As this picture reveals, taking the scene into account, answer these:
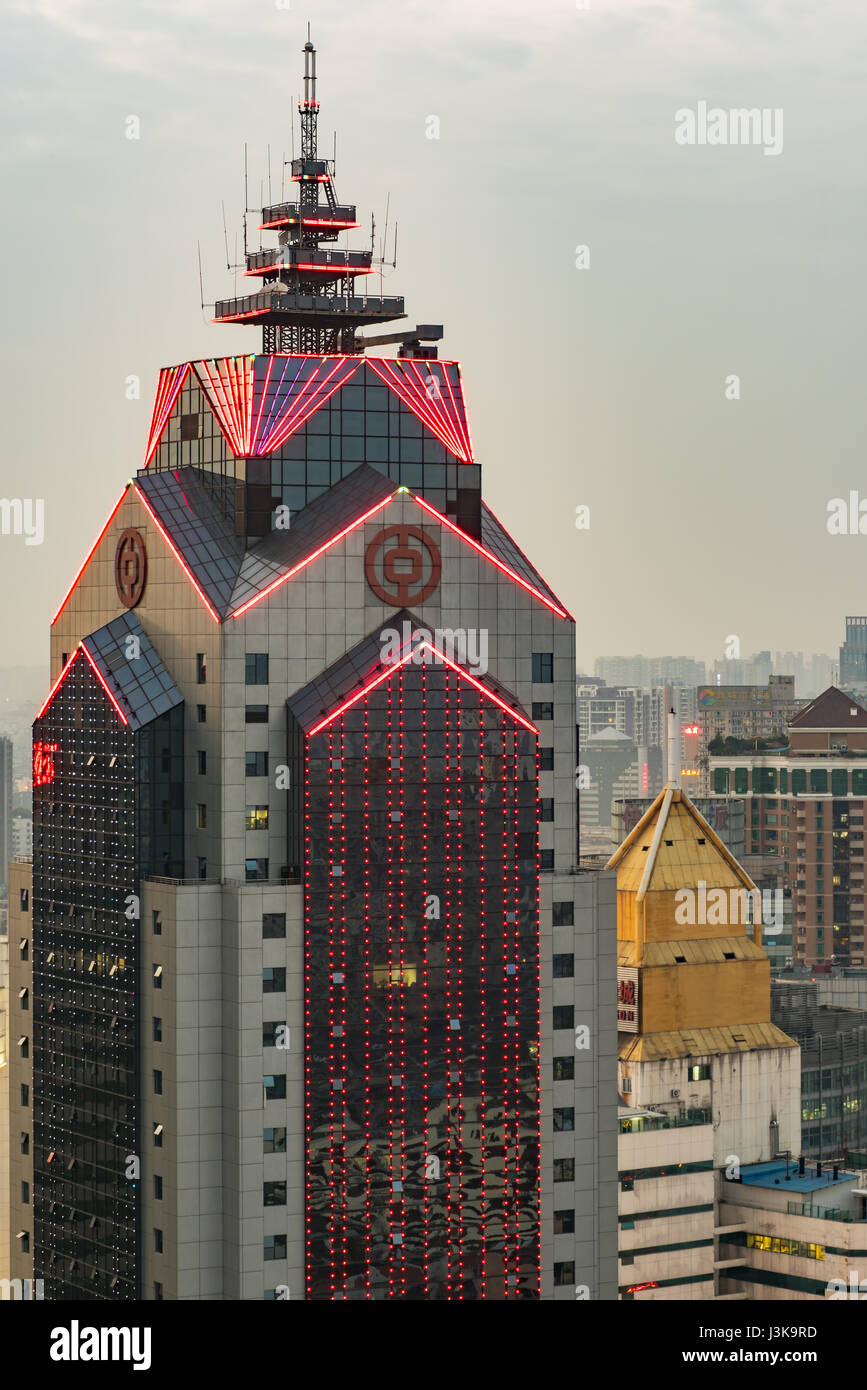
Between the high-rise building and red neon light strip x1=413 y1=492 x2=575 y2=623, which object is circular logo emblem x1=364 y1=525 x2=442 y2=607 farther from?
red neon light strip x1=413 y1=492 x2=575 y2=623

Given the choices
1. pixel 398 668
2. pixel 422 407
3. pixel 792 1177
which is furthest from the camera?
pixel 792 1177

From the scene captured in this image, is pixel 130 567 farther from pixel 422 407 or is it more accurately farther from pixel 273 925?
pixel 273 925

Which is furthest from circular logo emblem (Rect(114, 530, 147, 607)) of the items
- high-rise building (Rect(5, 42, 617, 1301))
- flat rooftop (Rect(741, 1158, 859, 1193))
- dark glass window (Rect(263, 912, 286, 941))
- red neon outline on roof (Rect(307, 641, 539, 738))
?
flat rooftop (Rect(741, 1158, 859, 1193))

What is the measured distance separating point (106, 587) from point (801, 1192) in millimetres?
72973

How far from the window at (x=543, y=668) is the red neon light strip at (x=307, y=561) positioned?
11.7 metres

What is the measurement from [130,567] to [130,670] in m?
6.77

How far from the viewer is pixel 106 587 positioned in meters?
133

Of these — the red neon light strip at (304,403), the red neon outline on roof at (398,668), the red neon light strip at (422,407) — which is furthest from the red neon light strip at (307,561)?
the red neon light strip at (422,407)

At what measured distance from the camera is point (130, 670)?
125375mm

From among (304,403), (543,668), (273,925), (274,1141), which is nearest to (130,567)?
(304,403)

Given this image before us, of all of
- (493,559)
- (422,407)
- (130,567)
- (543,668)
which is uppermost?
(422,407)

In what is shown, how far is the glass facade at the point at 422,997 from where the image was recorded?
116500 mm

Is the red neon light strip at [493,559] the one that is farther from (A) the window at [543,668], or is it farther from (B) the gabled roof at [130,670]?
(B) the gabled roof at [130,670]
